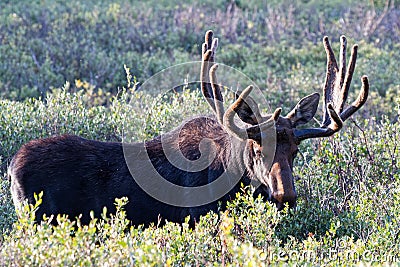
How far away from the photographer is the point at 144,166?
609 centimetres

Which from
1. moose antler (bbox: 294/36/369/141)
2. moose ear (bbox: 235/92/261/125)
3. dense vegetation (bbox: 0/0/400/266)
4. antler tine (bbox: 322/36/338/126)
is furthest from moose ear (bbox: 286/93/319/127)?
dense vegetation (bbox: 0/0/400/266)

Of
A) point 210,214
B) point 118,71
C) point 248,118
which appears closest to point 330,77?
point 248,118

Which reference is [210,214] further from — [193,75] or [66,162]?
[193,75]

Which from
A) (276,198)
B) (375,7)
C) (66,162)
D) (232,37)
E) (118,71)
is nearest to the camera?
(276,198)

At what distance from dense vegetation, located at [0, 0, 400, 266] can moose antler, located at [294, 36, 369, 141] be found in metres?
0.73

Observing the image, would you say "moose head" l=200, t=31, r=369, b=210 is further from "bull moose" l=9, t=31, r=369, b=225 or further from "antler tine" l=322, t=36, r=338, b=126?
"antler tine" l=322, t=36, r=338, b=126

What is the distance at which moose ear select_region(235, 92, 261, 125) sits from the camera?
18.0 feet

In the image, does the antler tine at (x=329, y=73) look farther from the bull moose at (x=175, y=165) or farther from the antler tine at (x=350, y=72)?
the antler tine at (x=350, y=72)

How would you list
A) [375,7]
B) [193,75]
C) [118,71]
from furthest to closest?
[375,7] → [118,71] → [193,75]

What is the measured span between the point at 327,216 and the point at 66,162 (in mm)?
2227

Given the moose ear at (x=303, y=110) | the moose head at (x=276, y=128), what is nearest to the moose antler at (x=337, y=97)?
the moose head at (x=276, y=128)

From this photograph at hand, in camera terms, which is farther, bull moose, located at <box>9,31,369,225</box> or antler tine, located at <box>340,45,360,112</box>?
antler tine, located at <box>340,45,360,112</box>

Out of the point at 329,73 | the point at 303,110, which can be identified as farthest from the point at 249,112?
the point at 329,73

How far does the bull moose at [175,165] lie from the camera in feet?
18.3
